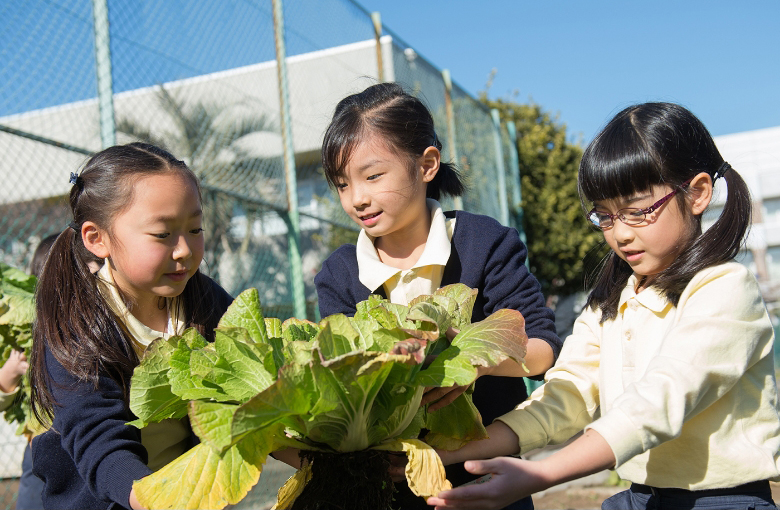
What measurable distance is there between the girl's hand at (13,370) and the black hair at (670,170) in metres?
2.41

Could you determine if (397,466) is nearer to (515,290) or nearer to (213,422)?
(213,422)

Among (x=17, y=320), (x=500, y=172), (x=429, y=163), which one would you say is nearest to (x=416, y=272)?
(x=429, y=163)

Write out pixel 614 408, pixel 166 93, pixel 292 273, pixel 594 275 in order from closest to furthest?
pixel 614 408, pixel 594 275, pixel 166 93, pixel 292 273

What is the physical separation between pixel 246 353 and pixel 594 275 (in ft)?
4.57

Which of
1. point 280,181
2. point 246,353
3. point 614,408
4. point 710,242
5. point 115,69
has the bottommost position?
point 614,408

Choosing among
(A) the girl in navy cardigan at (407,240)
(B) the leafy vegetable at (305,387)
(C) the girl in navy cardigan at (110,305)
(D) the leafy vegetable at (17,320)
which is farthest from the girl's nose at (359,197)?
(D) the leafy vegetable at (17,320)

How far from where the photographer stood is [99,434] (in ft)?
5.57

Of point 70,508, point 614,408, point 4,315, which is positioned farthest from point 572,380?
point 4,315

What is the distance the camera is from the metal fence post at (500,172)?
10664 mm

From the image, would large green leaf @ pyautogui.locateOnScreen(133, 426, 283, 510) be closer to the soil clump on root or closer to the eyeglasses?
the soil clump on root

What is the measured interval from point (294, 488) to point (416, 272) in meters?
0.81

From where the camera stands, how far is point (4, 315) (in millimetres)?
2750

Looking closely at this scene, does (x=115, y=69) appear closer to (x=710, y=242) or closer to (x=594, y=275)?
(x=594, y=275)

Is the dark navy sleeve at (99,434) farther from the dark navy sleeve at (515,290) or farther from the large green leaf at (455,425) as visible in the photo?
the dark navy sleeve at (515,290)
